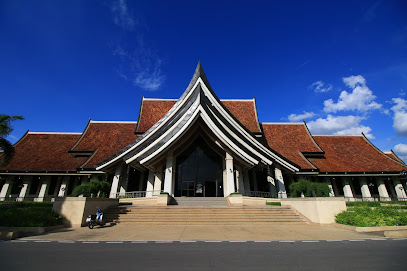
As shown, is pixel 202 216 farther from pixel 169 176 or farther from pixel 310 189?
pixel 310 189

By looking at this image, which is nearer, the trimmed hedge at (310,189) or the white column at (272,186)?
the trimmed hedge at (310,189)

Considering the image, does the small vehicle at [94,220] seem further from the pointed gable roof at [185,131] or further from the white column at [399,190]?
the white column at [399,190]

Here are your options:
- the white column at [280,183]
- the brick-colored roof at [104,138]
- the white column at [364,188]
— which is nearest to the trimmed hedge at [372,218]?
the white column at [280,183]

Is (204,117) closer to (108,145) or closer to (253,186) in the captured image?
(253,186)

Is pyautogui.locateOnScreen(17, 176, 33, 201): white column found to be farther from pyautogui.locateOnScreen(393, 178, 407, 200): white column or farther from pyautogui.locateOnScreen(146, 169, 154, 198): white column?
pyautogui.locateOnScreen(393, 178, 407, 200): white column

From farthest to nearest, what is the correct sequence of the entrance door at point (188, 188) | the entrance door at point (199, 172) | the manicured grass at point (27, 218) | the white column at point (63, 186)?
the white column at point (63, 186) < the entrance door at point (199, 172) < the entrance door at point (188, 188) < the manicured grass at point (27, 218)

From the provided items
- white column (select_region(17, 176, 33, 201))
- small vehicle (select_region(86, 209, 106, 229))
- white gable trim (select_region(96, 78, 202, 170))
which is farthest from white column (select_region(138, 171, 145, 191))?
white column (select_region(17, 176, 33, 201))

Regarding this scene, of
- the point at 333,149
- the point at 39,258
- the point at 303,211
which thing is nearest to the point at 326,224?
the point at 303,211

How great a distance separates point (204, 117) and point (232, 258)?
1218 cm

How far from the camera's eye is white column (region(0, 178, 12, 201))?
60.8 ft

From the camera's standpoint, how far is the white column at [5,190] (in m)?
18.5

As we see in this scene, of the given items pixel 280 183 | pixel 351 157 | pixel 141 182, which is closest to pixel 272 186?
pixel 280 183

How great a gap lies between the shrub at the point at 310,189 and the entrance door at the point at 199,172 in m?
6.10

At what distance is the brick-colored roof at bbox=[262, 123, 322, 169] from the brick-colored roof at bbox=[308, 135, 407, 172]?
64.0 inches
